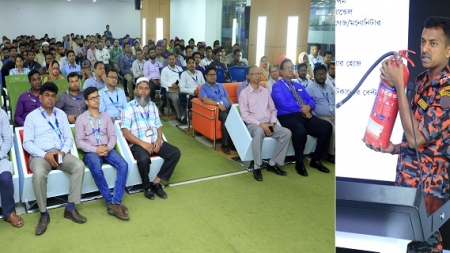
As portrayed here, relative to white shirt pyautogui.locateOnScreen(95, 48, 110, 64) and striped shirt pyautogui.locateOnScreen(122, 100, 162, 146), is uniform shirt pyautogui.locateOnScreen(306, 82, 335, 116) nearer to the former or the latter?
striped shirt pyautogui.locateOnScreen(122, 100, 162, 146)

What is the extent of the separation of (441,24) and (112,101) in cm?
439

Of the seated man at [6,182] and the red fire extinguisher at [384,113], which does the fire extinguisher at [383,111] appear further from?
the seated man at [6,182]

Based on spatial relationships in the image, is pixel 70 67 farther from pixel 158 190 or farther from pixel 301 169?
pixel 301 169

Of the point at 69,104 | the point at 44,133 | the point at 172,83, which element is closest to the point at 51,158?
the point at 44,133

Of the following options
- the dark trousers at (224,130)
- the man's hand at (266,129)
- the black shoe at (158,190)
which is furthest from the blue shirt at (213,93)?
the black shoe at (158,190)

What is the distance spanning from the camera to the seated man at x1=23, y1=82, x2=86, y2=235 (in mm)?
3455

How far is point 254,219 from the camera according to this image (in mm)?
3664

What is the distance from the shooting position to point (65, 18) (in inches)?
827

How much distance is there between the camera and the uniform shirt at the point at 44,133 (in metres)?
3.66

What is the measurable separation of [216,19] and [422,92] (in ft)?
48.7

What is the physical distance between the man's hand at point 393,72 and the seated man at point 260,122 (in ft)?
11.3

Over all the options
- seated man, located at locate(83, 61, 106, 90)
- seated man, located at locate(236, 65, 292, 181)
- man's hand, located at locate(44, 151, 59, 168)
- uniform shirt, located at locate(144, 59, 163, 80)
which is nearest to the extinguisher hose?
man's hand, located at locate(44, 151, 59, 168)

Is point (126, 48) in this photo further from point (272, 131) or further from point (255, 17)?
point (272, 131)

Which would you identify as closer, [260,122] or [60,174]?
[60,174]
